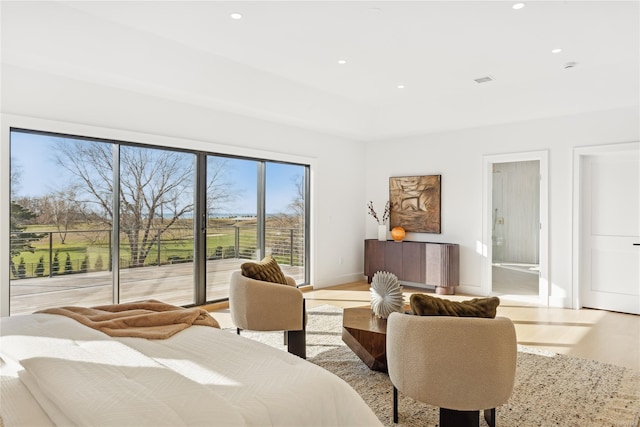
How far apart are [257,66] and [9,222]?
298 centimetres

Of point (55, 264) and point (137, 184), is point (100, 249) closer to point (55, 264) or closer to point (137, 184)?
point (55, 264)

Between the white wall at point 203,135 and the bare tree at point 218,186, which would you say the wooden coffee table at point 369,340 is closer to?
the bare tree at point 218,186

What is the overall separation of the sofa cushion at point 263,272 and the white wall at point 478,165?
12.1 feet

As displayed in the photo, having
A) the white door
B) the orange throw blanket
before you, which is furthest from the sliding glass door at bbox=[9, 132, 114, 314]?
the white door

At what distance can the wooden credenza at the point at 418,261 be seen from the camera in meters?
6.27

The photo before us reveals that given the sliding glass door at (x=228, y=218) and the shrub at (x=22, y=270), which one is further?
the sliding glass door at (x=228, y=218)

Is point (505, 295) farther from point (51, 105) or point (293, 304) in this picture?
point (51, 105)

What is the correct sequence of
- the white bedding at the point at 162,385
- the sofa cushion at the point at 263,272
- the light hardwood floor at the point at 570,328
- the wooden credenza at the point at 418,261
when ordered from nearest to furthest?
the white bedding at the point at 162,385 < the sofa cushion at the point at 263,272 < the light hardwood floor at the point at 570,328 < the wooden credenza at the point at 418,261

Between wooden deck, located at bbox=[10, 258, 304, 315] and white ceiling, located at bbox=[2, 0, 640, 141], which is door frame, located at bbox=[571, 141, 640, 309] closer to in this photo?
white ceiling, located at bbox=[2, 0, 640, 141]

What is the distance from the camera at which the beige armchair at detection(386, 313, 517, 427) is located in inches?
84.0

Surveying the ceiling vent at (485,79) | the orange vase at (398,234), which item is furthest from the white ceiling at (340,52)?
the orange vase at (398,234)

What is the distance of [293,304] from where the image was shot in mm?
3463

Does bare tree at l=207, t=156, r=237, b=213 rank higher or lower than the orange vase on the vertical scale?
higher

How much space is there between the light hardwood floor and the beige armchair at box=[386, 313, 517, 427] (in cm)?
204
